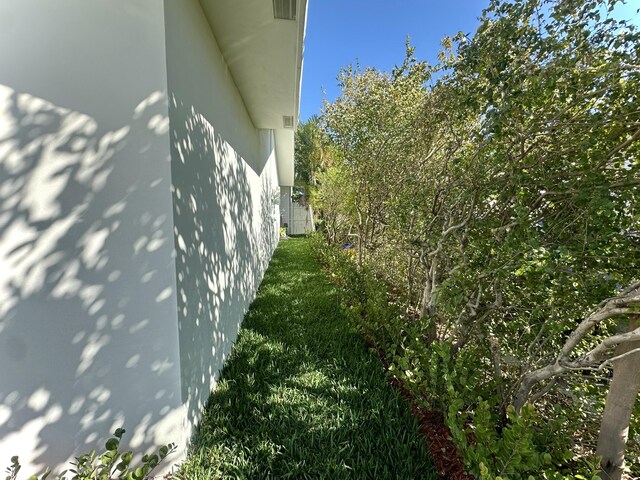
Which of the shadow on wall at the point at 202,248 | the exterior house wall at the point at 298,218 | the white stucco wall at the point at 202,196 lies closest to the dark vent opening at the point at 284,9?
the white stucco wall at the point at 202,196

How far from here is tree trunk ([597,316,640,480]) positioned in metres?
1.56

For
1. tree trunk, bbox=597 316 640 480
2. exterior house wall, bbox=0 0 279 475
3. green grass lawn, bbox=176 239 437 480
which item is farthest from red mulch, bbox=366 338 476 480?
exterior house wall, bbox=0 0 279 475

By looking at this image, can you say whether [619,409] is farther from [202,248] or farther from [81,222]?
[81,222]

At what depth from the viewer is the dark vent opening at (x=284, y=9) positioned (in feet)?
7.97

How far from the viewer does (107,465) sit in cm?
156

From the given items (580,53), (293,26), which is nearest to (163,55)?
(293,26)

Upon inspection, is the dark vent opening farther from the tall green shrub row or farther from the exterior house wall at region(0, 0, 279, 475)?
the tall green shrub row

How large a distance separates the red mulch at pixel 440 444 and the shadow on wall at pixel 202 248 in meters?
1.87

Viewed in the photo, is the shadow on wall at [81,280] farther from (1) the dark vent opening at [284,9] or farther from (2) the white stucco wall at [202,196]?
(1) the dark vent opening at [284,9]

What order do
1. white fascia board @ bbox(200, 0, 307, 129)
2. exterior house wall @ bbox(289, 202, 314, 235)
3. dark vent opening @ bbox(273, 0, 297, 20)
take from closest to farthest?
dark vent opening @ bbox(273, 0, 297, 20) < white fascia board @ bbox(200, 0, 307, 129) < exterior house wall @ bbox(289, 202, 314, 235)

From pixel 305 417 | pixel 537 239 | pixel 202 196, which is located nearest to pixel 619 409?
pixel 537 239

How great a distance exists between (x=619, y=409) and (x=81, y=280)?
342 centimetres

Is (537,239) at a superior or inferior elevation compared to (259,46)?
inferior

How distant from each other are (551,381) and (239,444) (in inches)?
95.6
